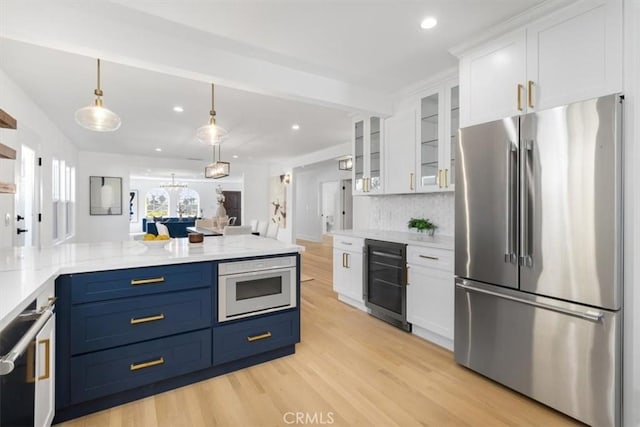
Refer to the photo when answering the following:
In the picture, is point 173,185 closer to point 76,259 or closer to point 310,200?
point 310,200

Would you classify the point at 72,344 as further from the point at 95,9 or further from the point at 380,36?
the point at 380,36

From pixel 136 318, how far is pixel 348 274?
2436mm

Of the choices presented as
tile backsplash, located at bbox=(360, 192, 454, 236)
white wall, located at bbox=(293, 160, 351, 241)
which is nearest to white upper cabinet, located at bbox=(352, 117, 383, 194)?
tile backsplash, located at bbox=(360, 192, 454, 236)

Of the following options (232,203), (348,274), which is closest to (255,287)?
(348,274)

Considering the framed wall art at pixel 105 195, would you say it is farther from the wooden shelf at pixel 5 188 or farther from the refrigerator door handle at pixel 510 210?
the refrigerator door handle at pixel 510 210

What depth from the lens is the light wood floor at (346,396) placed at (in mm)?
1863

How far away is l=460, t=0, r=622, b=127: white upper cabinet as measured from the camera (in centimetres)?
176

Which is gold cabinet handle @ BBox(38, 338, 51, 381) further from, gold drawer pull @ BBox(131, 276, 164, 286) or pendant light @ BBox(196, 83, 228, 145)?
pendant light @ BBox(196, 83, 228, 145)

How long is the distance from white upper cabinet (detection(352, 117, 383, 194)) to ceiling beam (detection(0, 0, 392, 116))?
1105 mm

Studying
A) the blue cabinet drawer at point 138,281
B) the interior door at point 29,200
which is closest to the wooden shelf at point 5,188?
the blue cabinet drawer at point 138,281

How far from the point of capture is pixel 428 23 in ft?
7.32

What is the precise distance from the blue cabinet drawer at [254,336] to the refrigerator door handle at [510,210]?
5.47ft

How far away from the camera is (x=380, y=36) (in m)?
2.41

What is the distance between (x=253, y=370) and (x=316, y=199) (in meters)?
8.83
